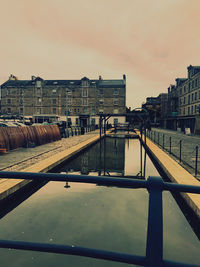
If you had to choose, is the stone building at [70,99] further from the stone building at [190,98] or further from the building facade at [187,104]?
the stone building at [190,98]

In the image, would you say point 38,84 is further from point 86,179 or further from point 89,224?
point 86,179

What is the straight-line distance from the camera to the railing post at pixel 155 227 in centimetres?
126

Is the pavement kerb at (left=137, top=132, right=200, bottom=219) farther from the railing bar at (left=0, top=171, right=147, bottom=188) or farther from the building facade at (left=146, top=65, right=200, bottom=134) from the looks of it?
the building facade at (left=146, top=65, right=200, bottom=134)

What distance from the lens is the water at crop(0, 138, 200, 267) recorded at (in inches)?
156

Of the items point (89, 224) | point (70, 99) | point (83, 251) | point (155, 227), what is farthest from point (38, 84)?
point (155, 227)

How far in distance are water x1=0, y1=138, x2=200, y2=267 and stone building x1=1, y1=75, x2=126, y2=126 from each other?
52.4 meters

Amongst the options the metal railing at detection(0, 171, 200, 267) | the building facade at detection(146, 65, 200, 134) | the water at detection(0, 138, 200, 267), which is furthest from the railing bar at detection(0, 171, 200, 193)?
the building facade at detection(146, 65, 200, 134)

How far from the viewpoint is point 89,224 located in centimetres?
512

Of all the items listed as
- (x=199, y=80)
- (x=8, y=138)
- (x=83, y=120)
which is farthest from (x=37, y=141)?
(x=83, y=120)

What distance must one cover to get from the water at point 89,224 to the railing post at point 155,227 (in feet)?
9.98

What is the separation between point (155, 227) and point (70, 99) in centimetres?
6072

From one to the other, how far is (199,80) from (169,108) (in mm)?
22756

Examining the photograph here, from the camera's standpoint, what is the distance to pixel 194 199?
16.9 ft

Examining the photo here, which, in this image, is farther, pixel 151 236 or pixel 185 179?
pixel 185 179
